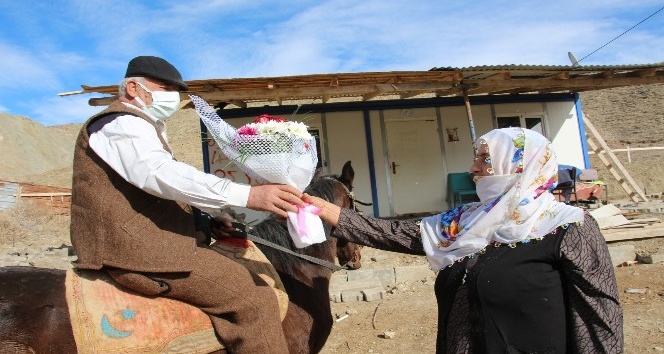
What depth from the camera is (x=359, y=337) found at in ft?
19.5

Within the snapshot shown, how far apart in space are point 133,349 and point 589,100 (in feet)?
167

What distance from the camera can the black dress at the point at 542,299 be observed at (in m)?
2.20

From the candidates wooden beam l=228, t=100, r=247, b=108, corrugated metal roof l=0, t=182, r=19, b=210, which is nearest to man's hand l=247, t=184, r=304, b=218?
wooden beam l=228, t=100, r=247, b=108

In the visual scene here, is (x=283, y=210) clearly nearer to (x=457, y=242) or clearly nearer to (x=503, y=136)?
(x=457, y=242)

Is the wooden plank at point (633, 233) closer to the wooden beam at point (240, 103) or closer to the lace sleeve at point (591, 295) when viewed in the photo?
the wooden beam at point (240, 103)

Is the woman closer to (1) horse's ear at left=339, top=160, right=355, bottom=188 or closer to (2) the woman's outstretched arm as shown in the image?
(2) the woman's outstretched arm

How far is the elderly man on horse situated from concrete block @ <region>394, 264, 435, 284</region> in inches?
219

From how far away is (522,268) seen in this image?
230cm

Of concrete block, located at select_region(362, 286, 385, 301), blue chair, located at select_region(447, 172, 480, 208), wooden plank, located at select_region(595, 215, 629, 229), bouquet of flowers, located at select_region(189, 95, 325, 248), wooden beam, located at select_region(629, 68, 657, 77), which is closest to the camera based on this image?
bouquet of flowers, located at select_region(189, 95, 325, 248)

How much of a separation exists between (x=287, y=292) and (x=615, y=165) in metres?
14.0

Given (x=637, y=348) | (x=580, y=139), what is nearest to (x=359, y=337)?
(x=637, y=348)

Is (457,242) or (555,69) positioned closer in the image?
(457,242)

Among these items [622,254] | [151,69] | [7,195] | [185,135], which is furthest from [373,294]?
[185,135]

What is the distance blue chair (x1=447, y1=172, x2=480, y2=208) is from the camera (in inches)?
520
